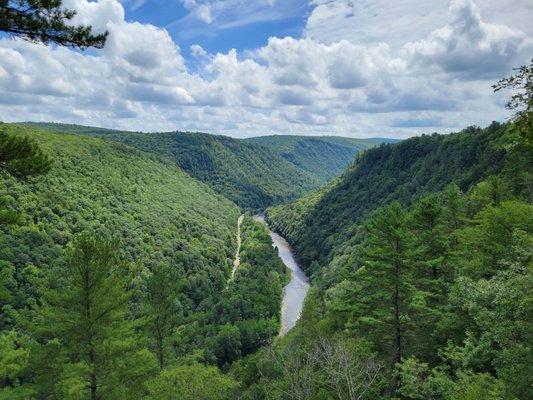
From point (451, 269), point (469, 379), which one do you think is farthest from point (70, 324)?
point (451, 269)

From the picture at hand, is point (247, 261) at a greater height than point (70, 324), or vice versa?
point (70, 324)

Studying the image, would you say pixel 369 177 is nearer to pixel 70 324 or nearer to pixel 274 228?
pixel 274 228

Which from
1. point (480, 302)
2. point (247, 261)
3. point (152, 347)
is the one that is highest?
point (480, 302)

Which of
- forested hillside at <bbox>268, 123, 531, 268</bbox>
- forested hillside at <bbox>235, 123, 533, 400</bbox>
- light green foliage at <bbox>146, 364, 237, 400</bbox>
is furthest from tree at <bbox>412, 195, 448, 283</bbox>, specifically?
forested hillside at <bbox>268, 123, 531, 268</bbox>

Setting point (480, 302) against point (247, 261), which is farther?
point (247, 261)

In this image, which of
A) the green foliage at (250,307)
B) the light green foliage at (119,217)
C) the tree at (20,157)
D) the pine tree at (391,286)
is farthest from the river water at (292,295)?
the tree at (20,157)

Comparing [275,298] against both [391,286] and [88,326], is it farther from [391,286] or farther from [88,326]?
[88,326]

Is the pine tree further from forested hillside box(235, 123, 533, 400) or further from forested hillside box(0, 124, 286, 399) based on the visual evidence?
forested hillside box(0, 124, 286, 399)

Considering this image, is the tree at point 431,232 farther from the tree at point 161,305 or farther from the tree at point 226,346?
the tree at point 226,346
